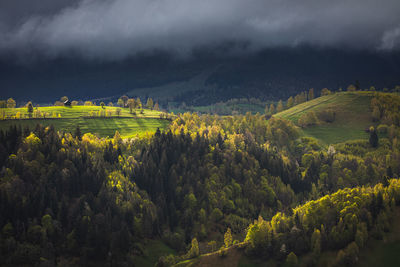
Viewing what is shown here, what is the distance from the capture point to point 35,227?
144625mm

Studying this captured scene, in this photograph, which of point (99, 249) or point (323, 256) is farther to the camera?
point (99, 249)

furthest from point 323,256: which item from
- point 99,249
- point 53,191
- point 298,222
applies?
point 53,191

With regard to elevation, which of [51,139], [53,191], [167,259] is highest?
[51,139]

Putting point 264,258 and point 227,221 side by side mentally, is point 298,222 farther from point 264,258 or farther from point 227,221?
point 227,221

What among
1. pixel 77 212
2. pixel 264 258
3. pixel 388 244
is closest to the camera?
pixel 388 244

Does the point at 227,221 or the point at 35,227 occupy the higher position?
the point at 35,227

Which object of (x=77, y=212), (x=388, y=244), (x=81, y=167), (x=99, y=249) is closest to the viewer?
(x=388, y=244)

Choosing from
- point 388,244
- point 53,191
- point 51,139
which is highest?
point 51,139

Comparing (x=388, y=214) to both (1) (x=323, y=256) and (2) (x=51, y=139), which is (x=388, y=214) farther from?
(2) (x=51, y=139)

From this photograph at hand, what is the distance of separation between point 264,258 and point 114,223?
77.6m

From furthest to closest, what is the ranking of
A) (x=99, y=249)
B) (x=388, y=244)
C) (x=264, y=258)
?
(x=99, y=249) < (x=264, y=258) < (x=388, y=244)

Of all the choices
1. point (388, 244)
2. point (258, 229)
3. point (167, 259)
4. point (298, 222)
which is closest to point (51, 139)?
point (167, 259)

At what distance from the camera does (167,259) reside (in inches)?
5930

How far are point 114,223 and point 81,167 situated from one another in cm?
4846
